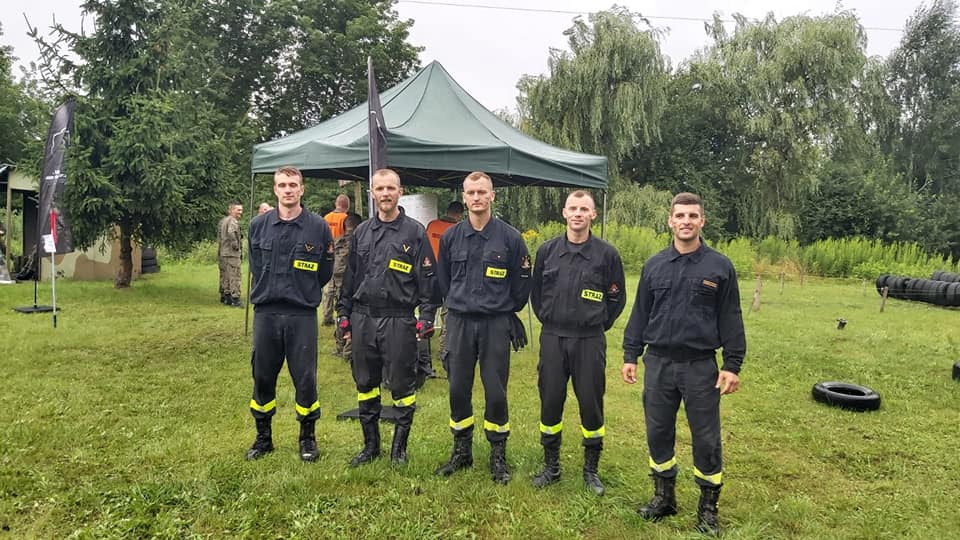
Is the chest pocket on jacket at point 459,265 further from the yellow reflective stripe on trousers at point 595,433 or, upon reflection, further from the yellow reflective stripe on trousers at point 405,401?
the yellow reflective stripe on trousers at point 595,433

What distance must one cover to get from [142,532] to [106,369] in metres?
3.88

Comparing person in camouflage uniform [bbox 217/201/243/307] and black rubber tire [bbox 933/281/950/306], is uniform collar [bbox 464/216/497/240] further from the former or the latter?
black rubber tire [bbox 933/281/950/306]

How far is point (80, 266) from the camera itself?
1352 cm

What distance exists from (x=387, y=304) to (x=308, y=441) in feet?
3.59

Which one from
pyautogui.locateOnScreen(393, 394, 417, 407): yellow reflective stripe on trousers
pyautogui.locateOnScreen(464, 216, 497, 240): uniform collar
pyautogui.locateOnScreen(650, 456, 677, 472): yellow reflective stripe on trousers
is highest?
pyautogui.locateOnScreen(464, 216, 497, 240): uniform collar

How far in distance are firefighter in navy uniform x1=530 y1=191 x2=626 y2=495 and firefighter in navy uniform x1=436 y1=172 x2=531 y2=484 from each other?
0.19 meters

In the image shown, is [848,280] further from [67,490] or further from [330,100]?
[330,100]

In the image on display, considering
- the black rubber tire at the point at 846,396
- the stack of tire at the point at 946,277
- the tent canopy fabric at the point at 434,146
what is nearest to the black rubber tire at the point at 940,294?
the stack of tire at the point at 946,277

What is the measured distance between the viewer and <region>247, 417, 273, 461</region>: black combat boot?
13.1ft

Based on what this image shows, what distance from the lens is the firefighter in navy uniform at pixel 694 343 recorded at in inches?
118

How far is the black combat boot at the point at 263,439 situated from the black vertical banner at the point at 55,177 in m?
5.66

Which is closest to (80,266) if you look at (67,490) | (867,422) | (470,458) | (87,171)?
(87,171)

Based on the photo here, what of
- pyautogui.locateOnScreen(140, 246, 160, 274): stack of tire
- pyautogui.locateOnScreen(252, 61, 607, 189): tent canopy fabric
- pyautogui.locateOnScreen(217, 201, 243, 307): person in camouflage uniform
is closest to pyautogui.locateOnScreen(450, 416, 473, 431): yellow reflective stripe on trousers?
pyautogui.locateOnScreen(252, 61, 607, 189): tent canopy fabric

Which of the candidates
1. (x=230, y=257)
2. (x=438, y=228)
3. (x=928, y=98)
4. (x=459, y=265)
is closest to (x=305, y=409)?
(x=459, y=265)
